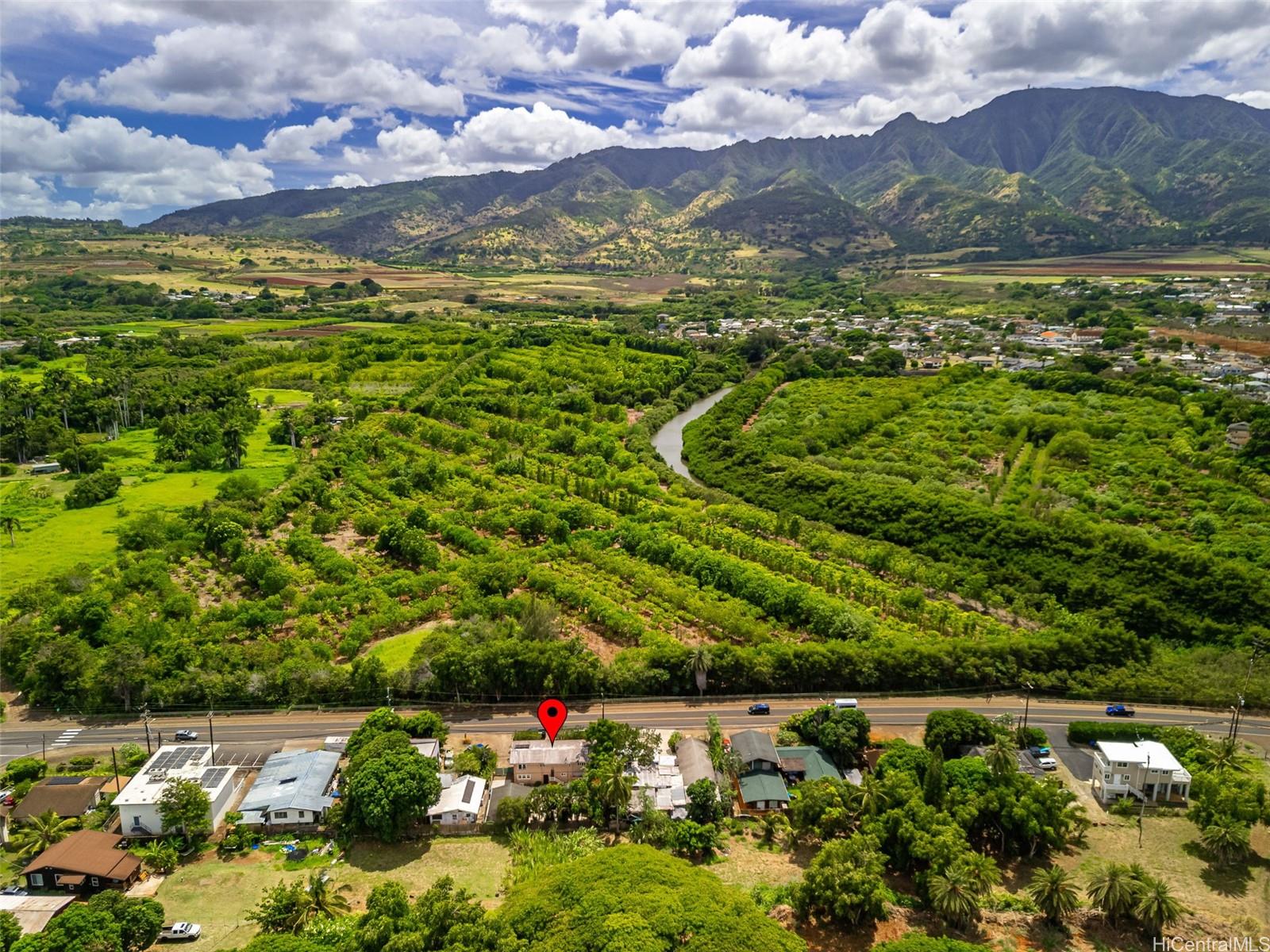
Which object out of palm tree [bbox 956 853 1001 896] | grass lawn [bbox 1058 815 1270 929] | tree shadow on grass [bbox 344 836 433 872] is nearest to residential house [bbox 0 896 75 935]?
tree shadow on grass [bbox 344 836 433 872]

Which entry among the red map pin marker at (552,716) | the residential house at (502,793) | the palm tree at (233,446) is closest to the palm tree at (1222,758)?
the red map pin marker at (552,716)

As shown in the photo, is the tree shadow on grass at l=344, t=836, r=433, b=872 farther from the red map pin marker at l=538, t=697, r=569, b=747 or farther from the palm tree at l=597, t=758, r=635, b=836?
the palm tree at l=597, t=758, r=635, b=836

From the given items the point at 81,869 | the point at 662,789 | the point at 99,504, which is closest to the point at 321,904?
the point at 81,869

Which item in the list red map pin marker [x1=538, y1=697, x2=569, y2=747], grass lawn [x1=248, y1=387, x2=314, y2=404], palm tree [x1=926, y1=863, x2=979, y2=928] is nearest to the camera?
palm tree [x1=926, y1=863, x2=979, y2=928]

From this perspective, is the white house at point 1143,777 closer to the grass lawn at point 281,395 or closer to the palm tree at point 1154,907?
the palm tree at point 1154,907

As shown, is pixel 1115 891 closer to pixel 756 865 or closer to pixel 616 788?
pixel 756 865

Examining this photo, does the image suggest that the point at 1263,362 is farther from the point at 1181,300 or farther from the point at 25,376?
the point at 25,376
